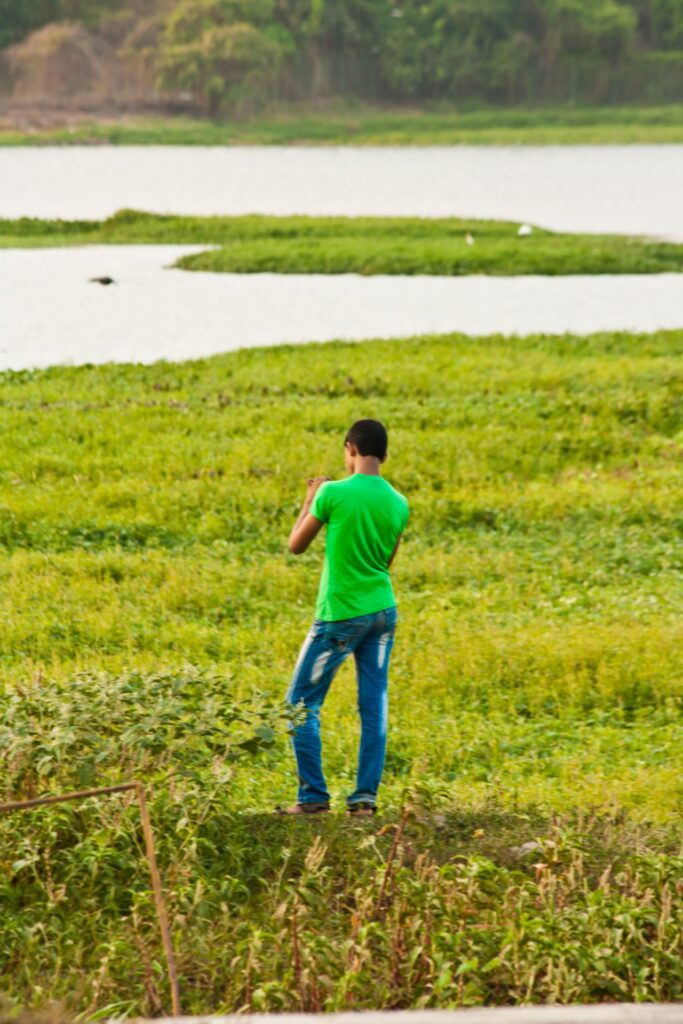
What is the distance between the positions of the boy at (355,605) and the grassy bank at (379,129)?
292ft

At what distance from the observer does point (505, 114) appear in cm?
10694

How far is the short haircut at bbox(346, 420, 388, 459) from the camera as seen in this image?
6453 millimetres

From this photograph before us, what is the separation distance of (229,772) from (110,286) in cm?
2536

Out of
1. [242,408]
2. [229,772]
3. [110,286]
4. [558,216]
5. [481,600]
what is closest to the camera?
[229,772]

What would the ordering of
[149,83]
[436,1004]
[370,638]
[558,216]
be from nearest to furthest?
[436,1004]
[370,638]
[558,216]
[149,83]

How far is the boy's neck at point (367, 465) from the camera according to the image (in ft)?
21.4

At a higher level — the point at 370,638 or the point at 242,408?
the point at 370,638

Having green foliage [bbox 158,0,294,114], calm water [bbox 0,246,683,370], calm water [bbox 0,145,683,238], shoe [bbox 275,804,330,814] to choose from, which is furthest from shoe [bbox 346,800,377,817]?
green foliage [bbox 158,0,294,114]

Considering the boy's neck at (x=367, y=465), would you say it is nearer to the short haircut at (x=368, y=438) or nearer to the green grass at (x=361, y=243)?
the short haircut at (x=368, y=438)

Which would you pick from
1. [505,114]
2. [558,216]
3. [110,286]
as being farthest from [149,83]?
[110,286]

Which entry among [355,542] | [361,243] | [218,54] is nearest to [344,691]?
[355,542]

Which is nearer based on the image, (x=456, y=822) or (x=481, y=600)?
(x=456, y=822)

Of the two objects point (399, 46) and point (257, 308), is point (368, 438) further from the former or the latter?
point (399, 46)

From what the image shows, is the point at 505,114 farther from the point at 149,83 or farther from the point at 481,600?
the point at 481,600
